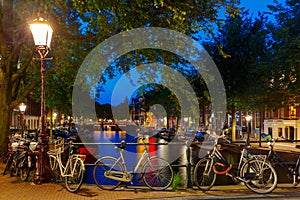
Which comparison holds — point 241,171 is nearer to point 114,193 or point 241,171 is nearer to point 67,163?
point 114,193

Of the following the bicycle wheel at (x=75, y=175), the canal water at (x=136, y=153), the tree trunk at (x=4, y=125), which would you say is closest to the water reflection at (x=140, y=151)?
the canal water at (x=136, y=153)

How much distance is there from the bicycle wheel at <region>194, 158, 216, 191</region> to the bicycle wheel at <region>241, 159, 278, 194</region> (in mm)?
811

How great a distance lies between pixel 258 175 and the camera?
9.21 metres

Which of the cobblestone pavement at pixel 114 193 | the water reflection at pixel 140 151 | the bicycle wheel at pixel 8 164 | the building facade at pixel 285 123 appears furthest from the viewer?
the building facade at pixel 285 123

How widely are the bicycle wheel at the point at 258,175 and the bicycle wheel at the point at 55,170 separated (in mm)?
4972

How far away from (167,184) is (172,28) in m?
5.46

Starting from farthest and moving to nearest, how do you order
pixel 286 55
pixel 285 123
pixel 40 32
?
1. pixel 285 123
2. pixel 286 55
3. pixel 40 32

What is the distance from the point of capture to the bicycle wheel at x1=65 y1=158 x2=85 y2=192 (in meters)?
9.15

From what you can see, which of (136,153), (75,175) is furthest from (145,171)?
(136,153)

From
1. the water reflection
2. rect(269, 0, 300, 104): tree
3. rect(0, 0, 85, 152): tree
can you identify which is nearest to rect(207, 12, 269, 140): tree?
rect(269, 0, 300, 104): tree

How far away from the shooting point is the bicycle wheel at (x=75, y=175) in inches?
360

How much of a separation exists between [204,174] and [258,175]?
4.42ft

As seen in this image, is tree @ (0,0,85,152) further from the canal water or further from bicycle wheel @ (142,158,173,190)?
bicycle wheel @ (142,158,173,190)

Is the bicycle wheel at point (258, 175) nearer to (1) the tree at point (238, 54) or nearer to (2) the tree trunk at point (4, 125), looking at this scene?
(2) the tree trunk at point (4, 125)
